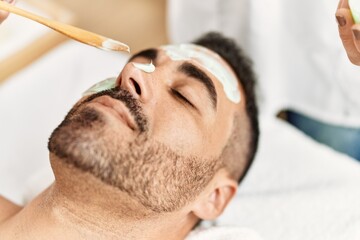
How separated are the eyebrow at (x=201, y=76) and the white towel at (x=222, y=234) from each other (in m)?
0.32

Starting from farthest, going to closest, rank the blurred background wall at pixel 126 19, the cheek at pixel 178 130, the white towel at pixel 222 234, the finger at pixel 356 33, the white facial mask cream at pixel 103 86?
the blurred background wall at pixel 126 19, the white towel at pixel 222 234, the white facial mask cream at pixel 103 86, the cheek at pixel 178 130, the finger at pixel 356 33

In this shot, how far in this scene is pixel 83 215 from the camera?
3.46ft

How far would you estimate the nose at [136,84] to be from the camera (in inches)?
41.6

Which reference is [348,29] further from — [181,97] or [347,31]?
[181,97]

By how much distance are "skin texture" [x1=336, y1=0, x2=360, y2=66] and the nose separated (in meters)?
0.40

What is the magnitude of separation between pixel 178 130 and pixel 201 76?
0.17m

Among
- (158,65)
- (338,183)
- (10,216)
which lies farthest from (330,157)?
(10,216)

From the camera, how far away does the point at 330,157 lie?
5.06 feet

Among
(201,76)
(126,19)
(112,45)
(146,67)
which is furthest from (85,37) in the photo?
(126,19)

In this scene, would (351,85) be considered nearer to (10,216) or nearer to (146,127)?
(146,127)

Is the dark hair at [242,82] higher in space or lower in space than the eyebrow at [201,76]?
lower

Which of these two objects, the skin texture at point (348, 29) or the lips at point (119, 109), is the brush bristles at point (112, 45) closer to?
the lips at point (119, 109)

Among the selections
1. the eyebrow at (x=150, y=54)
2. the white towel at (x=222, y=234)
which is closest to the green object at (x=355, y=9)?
the eyebrow at (x=150, y=54)

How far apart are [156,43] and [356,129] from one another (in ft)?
3.36
